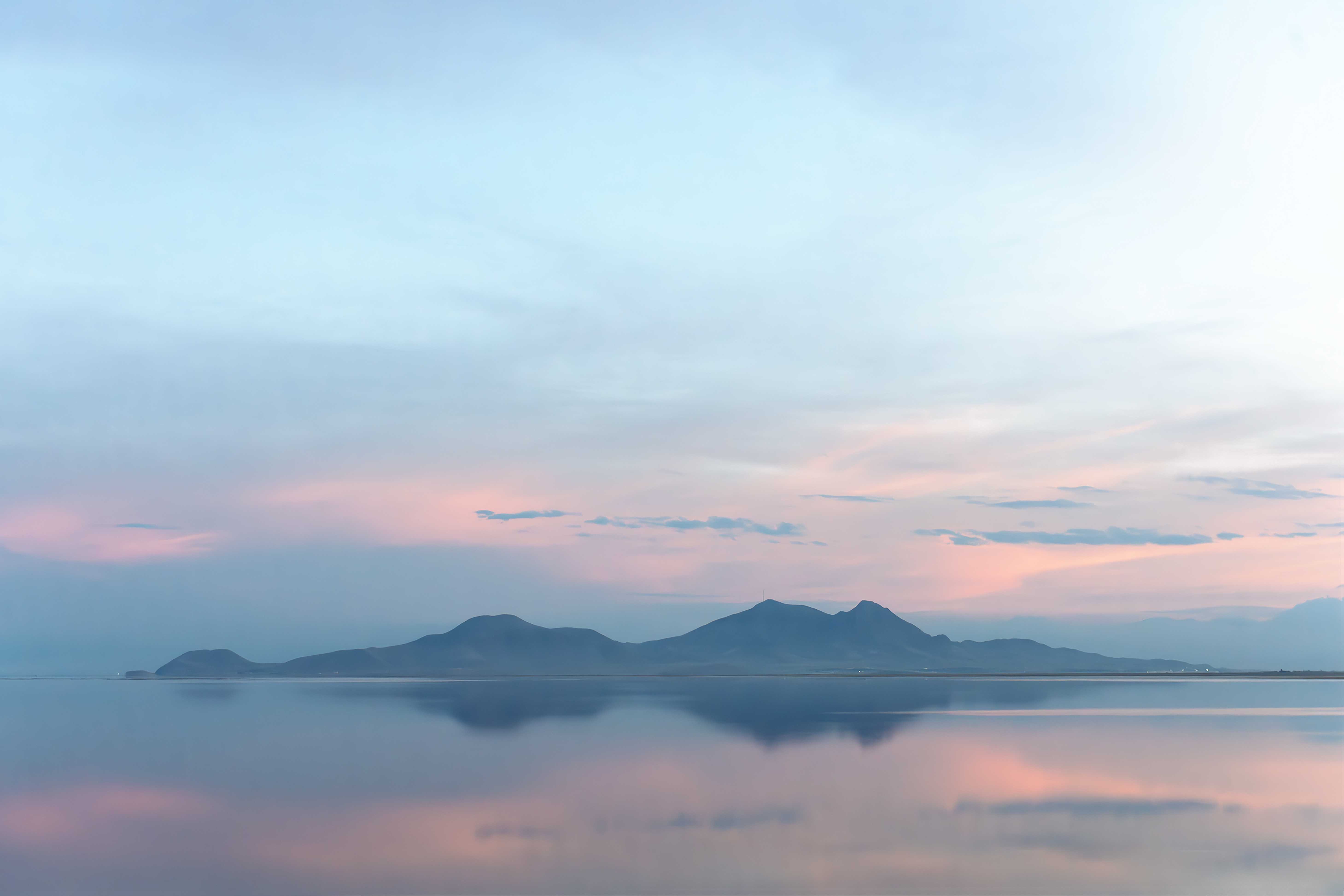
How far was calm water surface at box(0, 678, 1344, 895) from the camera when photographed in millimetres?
23141

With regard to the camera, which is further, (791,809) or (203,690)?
(203,690)

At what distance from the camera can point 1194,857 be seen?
25.0 m

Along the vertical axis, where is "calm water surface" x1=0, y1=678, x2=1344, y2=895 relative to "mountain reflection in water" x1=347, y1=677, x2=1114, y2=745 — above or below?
above

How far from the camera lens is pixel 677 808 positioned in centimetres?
3173

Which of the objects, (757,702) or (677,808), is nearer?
(677,808)

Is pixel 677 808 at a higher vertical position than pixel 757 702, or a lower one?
higher

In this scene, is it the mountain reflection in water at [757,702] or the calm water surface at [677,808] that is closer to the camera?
the calm water surface at [677,808]

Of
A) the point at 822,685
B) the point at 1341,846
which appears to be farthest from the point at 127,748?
the point at 822,685

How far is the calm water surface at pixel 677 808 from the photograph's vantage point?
2314 cm

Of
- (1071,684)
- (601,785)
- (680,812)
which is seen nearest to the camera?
(680,812)

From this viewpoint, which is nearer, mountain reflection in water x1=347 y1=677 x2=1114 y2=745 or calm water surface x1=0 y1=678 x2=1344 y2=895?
calm water surface x1=0 y1=678 x2=1344 y2=895

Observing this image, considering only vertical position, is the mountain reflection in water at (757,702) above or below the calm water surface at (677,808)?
below

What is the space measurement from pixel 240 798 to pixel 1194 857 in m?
27.5

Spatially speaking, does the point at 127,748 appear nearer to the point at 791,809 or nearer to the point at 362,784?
the point at 362,784
